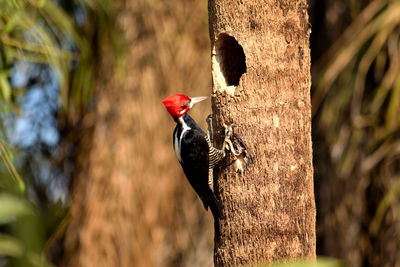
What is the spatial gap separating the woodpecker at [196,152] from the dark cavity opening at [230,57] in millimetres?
211

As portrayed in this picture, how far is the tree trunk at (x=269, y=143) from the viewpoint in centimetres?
187

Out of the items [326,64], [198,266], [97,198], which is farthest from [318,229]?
[97,198]

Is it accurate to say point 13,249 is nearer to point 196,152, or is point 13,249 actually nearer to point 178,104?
point 196,152

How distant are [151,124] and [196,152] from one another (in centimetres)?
194

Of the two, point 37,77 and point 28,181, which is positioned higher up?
point 37,77

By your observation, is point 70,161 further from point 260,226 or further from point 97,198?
point 260,226

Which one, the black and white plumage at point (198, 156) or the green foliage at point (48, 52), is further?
the green foliage at point (48, 52)

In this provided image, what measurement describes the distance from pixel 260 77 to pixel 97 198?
2.49 meters

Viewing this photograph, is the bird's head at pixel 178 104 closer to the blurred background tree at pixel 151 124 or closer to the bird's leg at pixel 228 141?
the bird's leg at pixel 228 141

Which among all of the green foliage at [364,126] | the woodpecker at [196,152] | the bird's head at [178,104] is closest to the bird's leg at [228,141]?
the woodpecker at [196,152]

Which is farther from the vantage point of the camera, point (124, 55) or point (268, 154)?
point (124, 55)

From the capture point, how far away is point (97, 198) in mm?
4117

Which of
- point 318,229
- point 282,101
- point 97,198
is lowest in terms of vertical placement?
point 318,229

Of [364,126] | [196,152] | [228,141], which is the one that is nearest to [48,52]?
[196,152]
